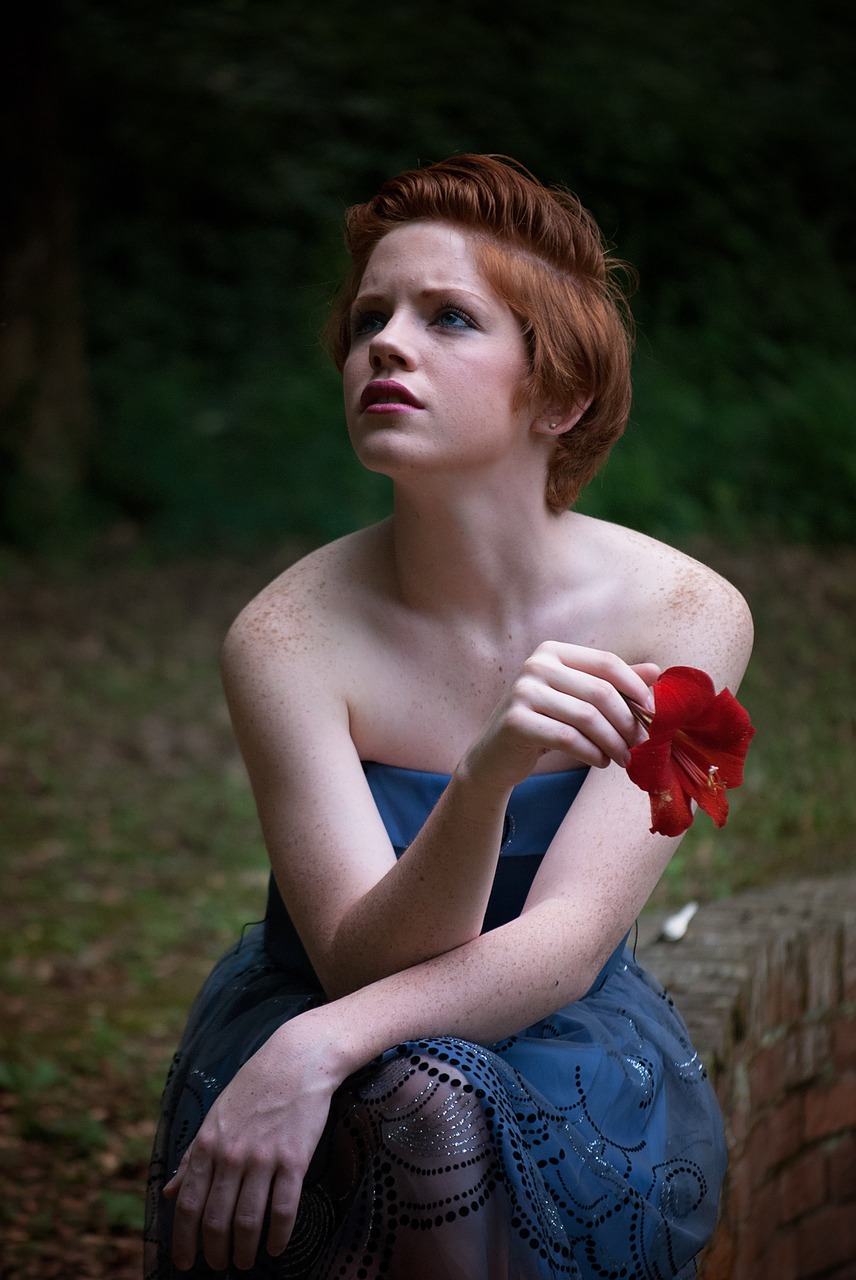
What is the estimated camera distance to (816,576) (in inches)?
288

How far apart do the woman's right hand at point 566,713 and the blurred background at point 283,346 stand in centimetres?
321

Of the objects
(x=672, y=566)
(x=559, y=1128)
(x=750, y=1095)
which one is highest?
(x=672, y=566)

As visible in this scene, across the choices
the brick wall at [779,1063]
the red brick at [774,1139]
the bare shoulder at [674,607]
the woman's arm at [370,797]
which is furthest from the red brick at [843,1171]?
the woman's arm at [370,797]

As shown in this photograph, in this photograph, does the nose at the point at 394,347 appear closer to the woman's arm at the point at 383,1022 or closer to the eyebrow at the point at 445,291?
the eyebrow at the point at 445,291

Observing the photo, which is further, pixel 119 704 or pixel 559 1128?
pixel 119 704

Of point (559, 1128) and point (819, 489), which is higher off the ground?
point (559, 1128)

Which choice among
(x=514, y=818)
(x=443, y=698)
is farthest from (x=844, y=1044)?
(x=443, y=698)

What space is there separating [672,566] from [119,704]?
180 inches

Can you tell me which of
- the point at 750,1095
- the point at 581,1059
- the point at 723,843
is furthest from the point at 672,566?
the point at 723,843

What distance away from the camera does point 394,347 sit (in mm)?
1869

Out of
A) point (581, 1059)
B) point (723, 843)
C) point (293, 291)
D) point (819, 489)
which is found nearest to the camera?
point (581, 1059)

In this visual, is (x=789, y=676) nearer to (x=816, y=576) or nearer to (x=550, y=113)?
(x=816, y=576)

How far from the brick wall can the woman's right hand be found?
Result: 91 centimetres

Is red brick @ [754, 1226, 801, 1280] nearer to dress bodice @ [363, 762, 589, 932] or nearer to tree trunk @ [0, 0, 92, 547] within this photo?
dress bodice @ [363, 762, 589, 932]
